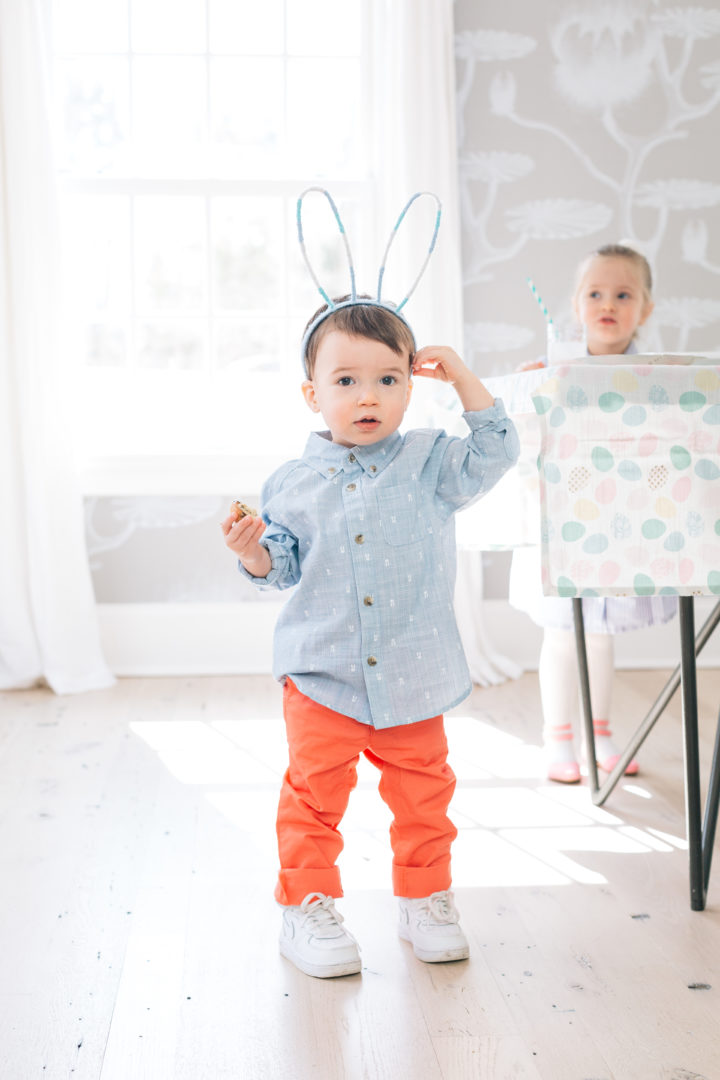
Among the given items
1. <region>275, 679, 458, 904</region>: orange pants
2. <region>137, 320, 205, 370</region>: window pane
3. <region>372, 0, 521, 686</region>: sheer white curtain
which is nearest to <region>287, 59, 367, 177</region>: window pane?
<region>372, 0, 521, 686</region>: sheer white curtain

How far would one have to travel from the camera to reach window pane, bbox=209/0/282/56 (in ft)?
10.7

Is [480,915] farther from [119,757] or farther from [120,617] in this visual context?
[120,617]

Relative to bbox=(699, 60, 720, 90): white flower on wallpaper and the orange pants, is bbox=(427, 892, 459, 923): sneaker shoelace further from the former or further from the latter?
bbox=(699, 60, 720, 90): white flower on wallpaper

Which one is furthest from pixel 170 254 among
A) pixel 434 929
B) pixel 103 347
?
pixel 434 929

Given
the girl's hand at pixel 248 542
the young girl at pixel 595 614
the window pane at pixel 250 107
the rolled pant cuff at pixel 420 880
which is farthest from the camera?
the window pane at pixel 250 107

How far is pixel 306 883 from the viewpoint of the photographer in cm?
150

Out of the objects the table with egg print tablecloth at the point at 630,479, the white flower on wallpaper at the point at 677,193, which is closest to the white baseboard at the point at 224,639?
the white flower on wallpaper at the point at 677,193

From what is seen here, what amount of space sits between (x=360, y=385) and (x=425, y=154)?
75.9 inches

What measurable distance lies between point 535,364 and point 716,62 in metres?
1.58

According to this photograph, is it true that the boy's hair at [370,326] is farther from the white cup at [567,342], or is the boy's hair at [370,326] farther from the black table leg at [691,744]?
the white cup at [567,342]

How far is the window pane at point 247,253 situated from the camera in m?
3.34

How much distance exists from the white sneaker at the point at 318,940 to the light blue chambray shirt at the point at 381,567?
0.92 feet

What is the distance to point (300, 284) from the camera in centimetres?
338

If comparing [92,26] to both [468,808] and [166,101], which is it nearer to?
[166,101]
